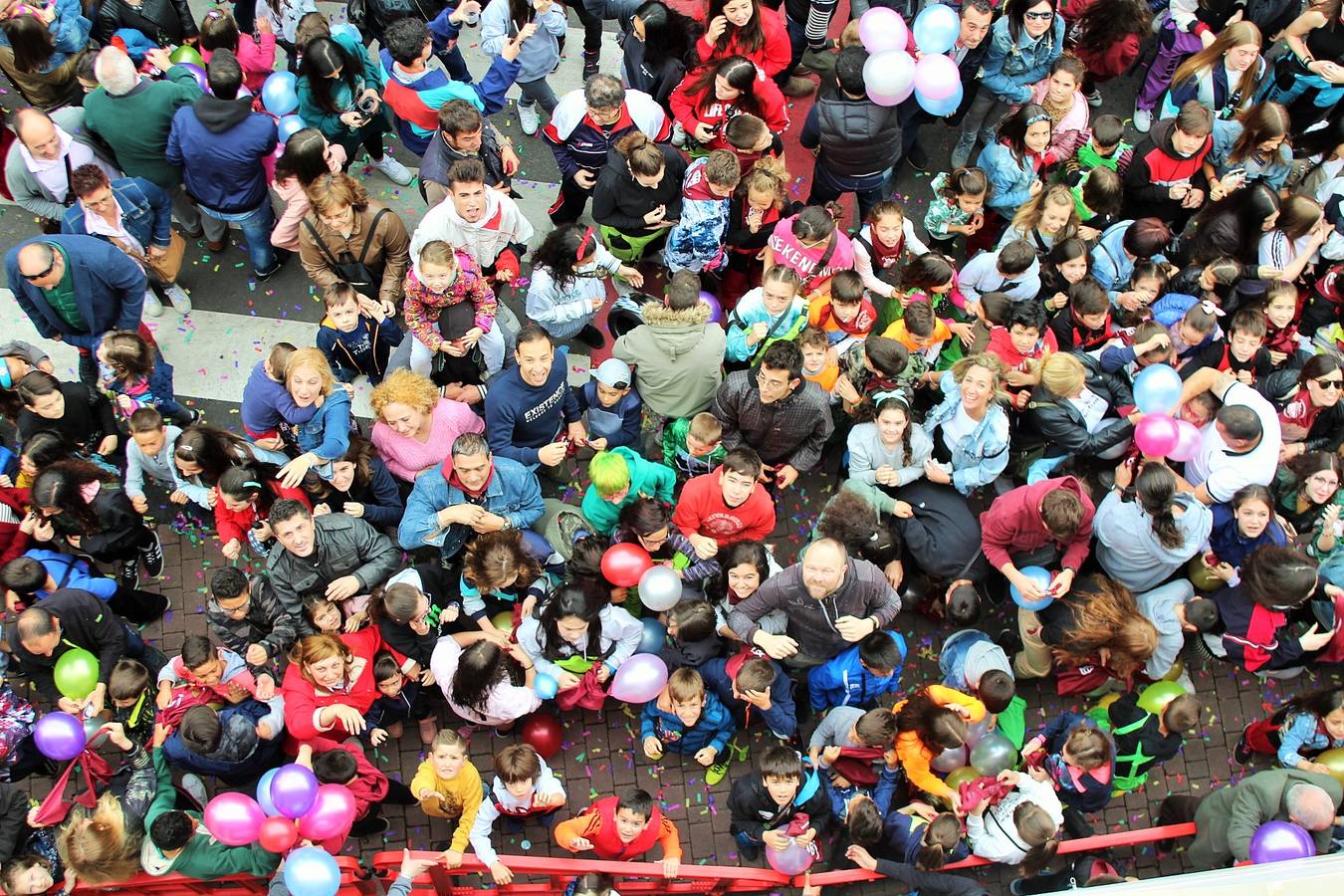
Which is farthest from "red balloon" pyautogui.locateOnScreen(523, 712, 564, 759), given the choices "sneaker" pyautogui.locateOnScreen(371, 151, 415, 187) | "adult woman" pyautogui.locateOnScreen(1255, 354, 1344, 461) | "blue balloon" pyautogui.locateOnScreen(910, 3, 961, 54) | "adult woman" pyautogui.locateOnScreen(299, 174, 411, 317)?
"blue balloon" pyautogui.locateOnScreen(910, 3, 961, 54)

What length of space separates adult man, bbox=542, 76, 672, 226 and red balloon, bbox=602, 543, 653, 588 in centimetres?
276

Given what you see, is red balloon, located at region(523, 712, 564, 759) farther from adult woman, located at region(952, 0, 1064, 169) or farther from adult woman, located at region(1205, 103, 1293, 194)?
adult woman, located at region(1205, 103, 1293, 194)

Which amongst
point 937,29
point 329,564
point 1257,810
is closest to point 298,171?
point 329,564

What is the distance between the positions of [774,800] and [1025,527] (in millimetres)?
2021

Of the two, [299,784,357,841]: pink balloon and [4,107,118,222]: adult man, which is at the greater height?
[4,107,118,222]: adult man

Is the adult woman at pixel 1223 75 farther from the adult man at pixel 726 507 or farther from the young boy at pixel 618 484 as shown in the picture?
the young boy at pixel 618 484

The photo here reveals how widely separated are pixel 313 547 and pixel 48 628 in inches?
52.6

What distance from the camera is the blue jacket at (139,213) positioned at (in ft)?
24.1

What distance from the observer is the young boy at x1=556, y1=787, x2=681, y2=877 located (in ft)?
19.4

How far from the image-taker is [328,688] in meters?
6.18

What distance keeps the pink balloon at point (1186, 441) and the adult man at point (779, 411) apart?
195 centimetres

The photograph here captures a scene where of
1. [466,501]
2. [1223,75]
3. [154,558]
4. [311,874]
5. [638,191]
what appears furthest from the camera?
[1223,75]

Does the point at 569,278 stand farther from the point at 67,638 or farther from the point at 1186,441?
the point at 1186,441

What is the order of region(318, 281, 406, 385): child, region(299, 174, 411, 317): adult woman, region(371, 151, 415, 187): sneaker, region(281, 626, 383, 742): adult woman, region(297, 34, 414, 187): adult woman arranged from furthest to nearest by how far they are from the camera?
region(371, 151, 415, 187): sneaker
region(297, 34, 414, 187): adult woman
region(299, 174, 411, 317): adult woman
region(318, 281, 406, 385): child
region(281, 626, 383, 742): adult woman
